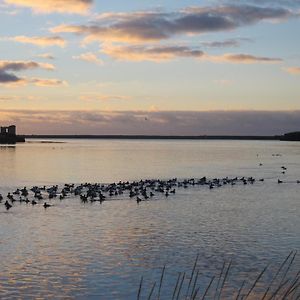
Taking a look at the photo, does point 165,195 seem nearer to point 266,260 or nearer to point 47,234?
point 47,234

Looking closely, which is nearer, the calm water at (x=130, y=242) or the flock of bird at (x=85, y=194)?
the calm water at (x=130, y=242)

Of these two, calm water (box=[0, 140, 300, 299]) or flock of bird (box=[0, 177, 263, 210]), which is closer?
calm water (box=[0, 140, 300, 299])

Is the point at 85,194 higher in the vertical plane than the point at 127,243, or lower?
higher

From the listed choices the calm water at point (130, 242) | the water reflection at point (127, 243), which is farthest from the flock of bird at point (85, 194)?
the water reflection at point (127, 243)

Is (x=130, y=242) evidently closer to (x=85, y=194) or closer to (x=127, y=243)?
(x=127, y=243)

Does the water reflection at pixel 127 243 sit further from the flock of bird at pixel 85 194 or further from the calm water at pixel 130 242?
the flock of bird at pixel 85 194

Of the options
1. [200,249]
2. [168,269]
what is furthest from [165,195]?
[168,269]

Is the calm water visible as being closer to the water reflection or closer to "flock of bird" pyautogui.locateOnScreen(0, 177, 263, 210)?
the water reflection

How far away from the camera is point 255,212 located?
98.5 ft

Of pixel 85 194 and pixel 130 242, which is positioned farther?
pixel 85 194

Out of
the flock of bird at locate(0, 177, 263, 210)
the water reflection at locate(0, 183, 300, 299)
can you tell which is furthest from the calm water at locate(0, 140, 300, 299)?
the flock of bird at locate(0, 177, 263, 210)

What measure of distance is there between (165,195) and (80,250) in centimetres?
1983

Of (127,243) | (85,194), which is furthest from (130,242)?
(85,194)

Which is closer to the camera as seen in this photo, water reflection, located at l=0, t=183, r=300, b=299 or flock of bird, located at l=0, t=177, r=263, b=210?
water reflection, located at l=0, t=183, r=300, b=299
